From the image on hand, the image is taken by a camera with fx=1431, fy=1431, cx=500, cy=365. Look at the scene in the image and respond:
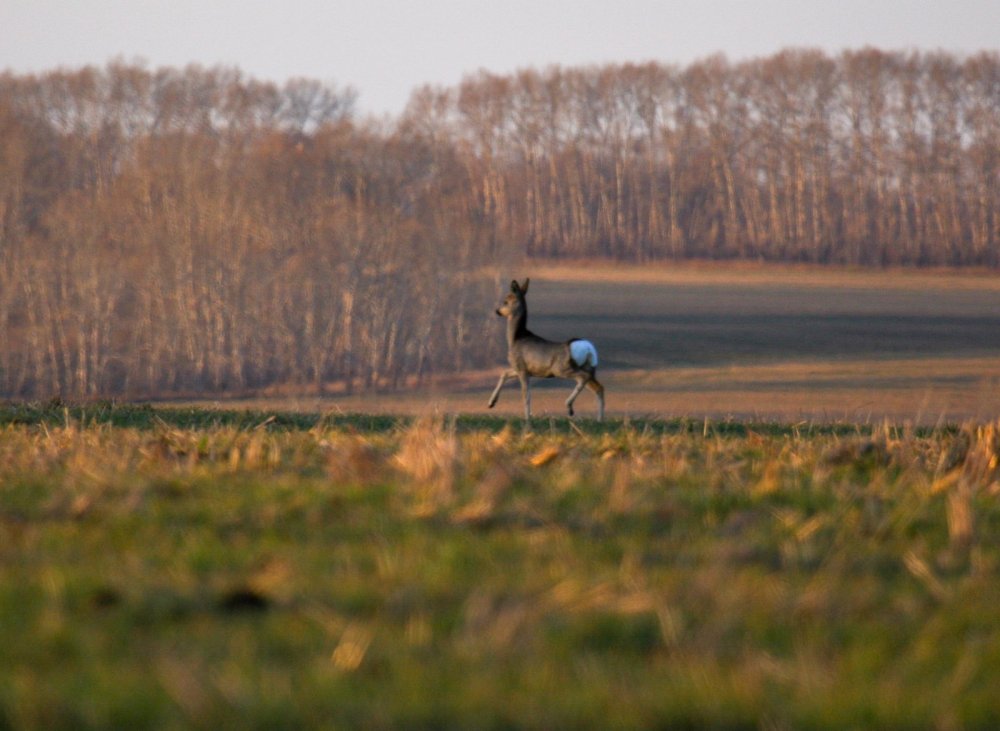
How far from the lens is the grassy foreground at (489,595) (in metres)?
3.78

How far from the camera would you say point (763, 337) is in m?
77.9

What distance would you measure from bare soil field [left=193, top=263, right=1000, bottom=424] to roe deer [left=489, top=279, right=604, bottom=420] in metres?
21.6

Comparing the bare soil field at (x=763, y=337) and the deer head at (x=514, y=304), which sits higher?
the deer head at (x=514, y=304)

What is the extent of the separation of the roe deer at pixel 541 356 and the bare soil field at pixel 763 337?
849 inches

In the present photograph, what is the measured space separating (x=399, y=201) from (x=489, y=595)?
79317 millimetres

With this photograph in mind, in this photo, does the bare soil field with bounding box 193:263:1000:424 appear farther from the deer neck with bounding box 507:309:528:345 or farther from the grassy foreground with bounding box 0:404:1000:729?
the grassy foreground with bounding box 0:404:1000:729

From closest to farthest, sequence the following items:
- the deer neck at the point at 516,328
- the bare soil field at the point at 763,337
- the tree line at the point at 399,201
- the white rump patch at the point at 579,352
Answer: the white rump patch at the point at 579,352 < the deer neck at the point at 516,328 < the bare soil field at the point at 763,337 < the tree line at the point at 399,201

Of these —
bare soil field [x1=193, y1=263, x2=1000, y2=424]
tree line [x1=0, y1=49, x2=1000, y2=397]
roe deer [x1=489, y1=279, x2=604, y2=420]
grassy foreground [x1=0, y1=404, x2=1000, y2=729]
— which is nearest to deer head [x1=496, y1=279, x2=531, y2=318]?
roe deer [x1=489, y1=279, x2=604, y2=420]

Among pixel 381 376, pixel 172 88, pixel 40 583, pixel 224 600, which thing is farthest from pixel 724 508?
pixel 172 88

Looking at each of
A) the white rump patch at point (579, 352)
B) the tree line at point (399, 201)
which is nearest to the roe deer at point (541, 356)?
the white rump patch at point (579, 352)

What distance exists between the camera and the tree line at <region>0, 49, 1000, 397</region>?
7144cm

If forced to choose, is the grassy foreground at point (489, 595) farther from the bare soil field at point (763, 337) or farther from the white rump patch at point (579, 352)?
the bare soil field at point (763, 337)

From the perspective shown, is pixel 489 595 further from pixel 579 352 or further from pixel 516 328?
pixel 516 328

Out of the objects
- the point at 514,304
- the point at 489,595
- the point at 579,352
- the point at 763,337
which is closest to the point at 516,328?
the point at 514,304
